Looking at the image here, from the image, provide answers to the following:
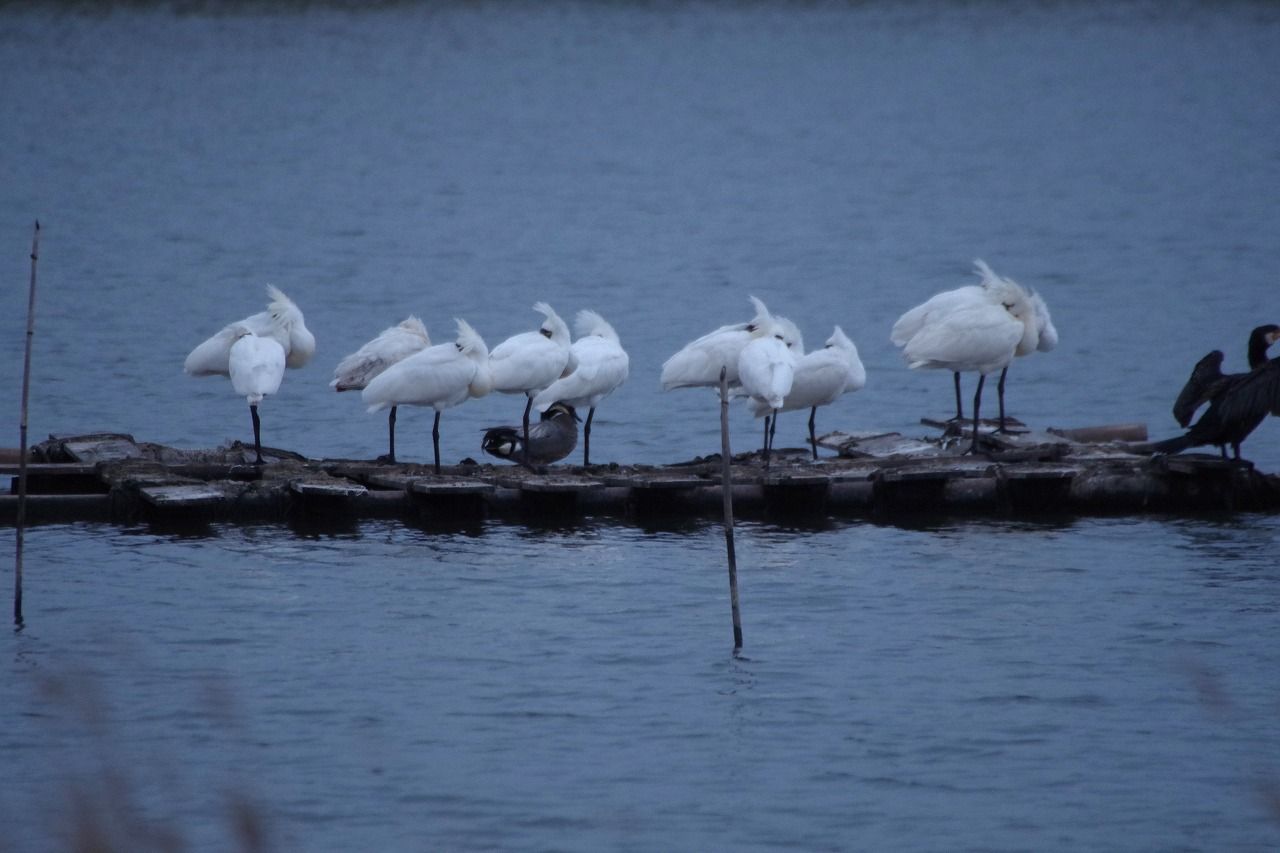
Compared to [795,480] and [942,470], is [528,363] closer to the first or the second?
[795,480]

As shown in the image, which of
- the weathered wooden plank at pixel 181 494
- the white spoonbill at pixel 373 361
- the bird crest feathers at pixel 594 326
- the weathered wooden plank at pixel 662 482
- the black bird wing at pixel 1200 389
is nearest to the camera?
the weathered wooden plank at pixel 181 494

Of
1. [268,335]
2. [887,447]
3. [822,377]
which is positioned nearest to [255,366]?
[268,335]

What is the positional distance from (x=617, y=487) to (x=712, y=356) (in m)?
1.40

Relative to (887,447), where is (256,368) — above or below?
above

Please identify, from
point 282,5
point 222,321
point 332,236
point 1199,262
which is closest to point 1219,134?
point 1199,262

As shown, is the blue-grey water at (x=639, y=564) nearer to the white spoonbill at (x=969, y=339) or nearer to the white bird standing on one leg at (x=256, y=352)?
the white bird standing on one leg at (x=256, y=352)

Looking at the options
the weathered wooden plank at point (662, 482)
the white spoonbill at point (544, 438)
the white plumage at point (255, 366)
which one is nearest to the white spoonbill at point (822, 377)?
the weathered wooden plank at point (662, 482)

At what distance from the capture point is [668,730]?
11.1 meters

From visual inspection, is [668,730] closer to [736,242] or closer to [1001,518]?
[1001,518]

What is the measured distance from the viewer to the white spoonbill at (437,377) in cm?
1538

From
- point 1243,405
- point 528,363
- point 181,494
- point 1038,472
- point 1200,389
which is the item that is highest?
point 528,363

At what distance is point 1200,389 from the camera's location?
15.9 meters

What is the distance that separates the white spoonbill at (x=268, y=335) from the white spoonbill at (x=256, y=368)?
0.19 m

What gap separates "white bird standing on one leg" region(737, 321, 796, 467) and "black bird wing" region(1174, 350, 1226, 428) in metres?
2.99
